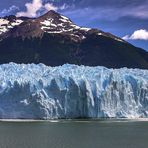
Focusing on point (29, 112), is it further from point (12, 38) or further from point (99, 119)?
point (12, 38)

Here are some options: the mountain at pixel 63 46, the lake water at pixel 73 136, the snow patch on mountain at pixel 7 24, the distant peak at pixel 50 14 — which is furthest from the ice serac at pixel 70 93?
the distant peak at pixel 50 14

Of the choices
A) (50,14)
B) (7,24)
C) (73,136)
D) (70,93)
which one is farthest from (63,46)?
(73,136)

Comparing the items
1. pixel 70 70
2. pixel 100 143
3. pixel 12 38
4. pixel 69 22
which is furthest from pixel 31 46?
pixel 100 143

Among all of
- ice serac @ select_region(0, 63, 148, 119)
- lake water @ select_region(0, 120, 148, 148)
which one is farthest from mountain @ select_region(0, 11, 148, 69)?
lake water @ select_region(0, 120, 148, 148)

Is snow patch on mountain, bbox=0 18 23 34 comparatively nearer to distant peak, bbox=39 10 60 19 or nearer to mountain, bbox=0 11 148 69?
mountain, bbox=0 11 148 69

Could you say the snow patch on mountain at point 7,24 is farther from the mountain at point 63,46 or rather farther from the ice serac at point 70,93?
the ice serac at point 70,93

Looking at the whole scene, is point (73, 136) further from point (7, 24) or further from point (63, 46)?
point (7, 24)
